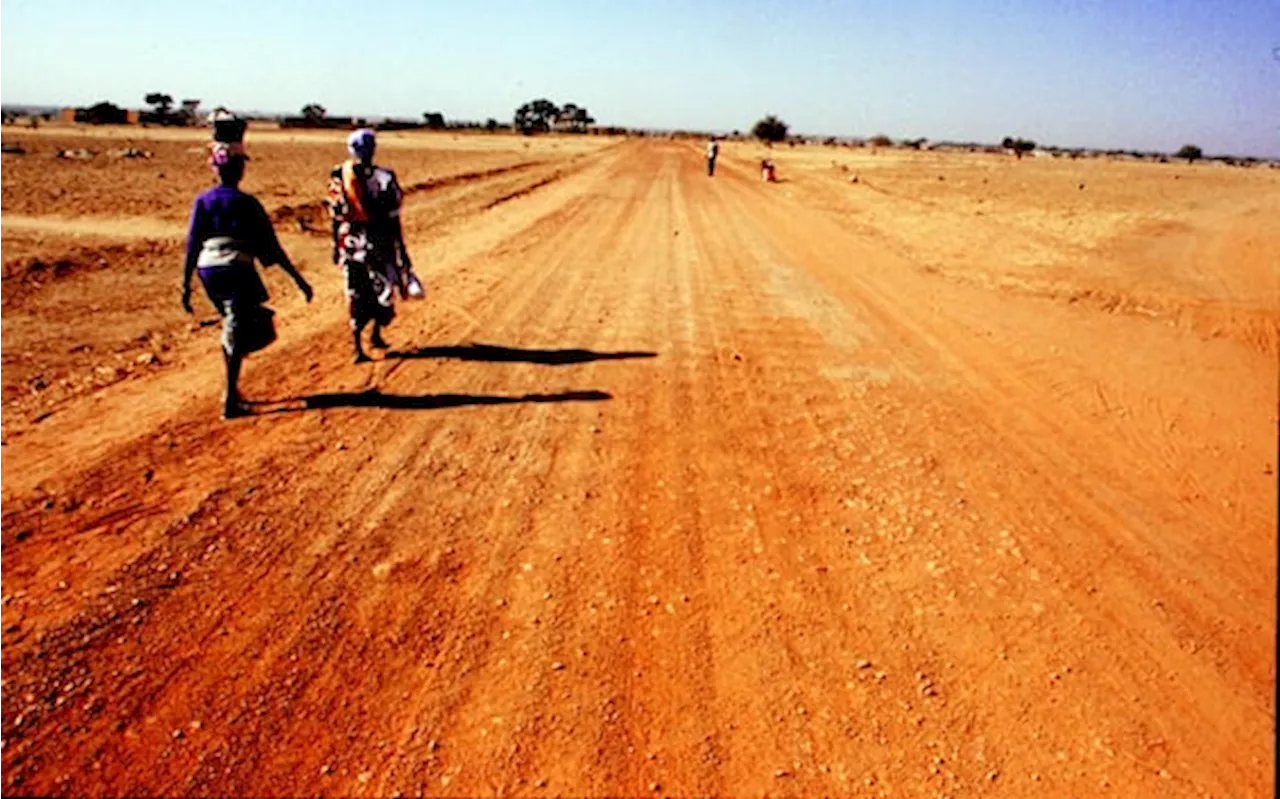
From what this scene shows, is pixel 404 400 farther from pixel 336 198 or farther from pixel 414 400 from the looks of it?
pixel 336 198

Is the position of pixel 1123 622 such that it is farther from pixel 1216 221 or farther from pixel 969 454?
pixel 1216 221

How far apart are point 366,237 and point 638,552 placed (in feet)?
16.6

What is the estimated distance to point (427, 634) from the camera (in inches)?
147

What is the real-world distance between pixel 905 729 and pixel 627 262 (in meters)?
10.8

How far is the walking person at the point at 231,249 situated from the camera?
6.03 meters

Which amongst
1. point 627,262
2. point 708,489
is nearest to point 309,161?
point 627,262

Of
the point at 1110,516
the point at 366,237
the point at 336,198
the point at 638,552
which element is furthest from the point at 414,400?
the point at 1110,516

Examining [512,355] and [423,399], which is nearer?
[423,399]

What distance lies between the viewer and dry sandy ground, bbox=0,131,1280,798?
3123mm

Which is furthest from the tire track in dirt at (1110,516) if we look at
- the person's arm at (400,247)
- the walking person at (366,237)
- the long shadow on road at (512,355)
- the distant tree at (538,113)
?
the distant tree at (538,113)

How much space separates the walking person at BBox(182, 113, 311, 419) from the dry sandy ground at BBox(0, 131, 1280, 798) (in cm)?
55

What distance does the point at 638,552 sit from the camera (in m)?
4.51

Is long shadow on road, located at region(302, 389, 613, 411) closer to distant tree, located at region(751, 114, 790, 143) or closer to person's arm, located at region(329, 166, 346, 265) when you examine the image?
person's arm, located at region(329, 166, 346, 265)

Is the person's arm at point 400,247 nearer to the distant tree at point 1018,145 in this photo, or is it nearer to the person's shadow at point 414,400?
the person's shadow at point 414,400
